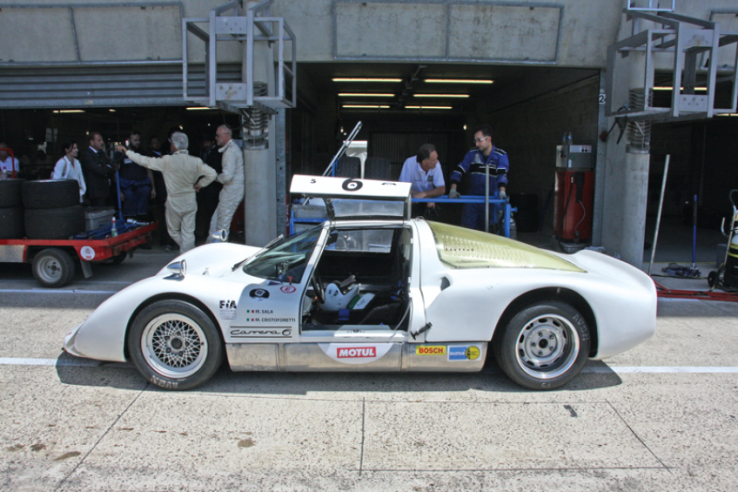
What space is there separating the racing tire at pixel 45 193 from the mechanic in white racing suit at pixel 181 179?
0.92 meters

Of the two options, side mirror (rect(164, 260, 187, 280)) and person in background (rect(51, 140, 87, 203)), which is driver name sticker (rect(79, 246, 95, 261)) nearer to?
person in background (rect(51, 140, 87, 203))

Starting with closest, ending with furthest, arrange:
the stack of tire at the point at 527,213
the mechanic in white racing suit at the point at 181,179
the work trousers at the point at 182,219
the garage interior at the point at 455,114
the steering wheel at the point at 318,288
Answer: the steering wheel at the point at 318,288
the mechanic in white racing suit at the point at 181,179
the work trousers at the point at 182,219
the garage interior at the point at 455,114
the stack of tire at the point at 527,213

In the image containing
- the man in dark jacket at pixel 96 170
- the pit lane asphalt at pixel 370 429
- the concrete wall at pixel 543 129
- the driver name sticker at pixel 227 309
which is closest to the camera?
the pit lane asphalt at pixel 370 429

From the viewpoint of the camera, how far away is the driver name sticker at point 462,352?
360 cm

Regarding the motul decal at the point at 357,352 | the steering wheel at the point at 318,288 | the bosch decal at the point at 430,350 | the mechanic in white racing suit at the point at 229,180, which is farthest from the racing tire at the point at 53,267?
the bosch decal at the point at 430,350

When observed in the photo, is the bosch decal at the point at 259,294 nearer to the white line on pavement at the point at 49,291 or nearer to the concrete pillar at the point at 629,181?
the white line on pavement at the point at 49,291

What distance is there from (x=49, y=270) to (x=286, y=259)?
421cm

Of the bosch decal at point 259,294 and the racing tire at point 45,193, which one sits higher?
the racing tire at point 45,193

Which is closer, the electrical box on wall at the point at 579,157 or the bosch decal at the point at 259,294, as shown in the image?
the bosch decal at the point at 259,294

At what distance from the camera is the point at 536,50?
8516 mm

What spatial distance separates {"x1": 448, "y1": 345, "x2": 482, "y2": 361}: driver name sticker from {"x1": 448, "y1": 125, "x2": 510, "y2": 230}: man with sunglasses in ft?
10.7

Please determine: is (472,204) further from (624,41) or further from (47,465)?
Answer: (47,465)

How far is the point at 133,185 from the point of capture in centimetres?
923

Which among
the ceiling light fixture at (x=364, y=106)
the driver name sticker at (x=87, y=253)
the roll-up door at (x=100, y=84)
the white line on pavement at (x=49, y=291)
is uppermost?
the ceiling light fixture at (x=364, y=106)
